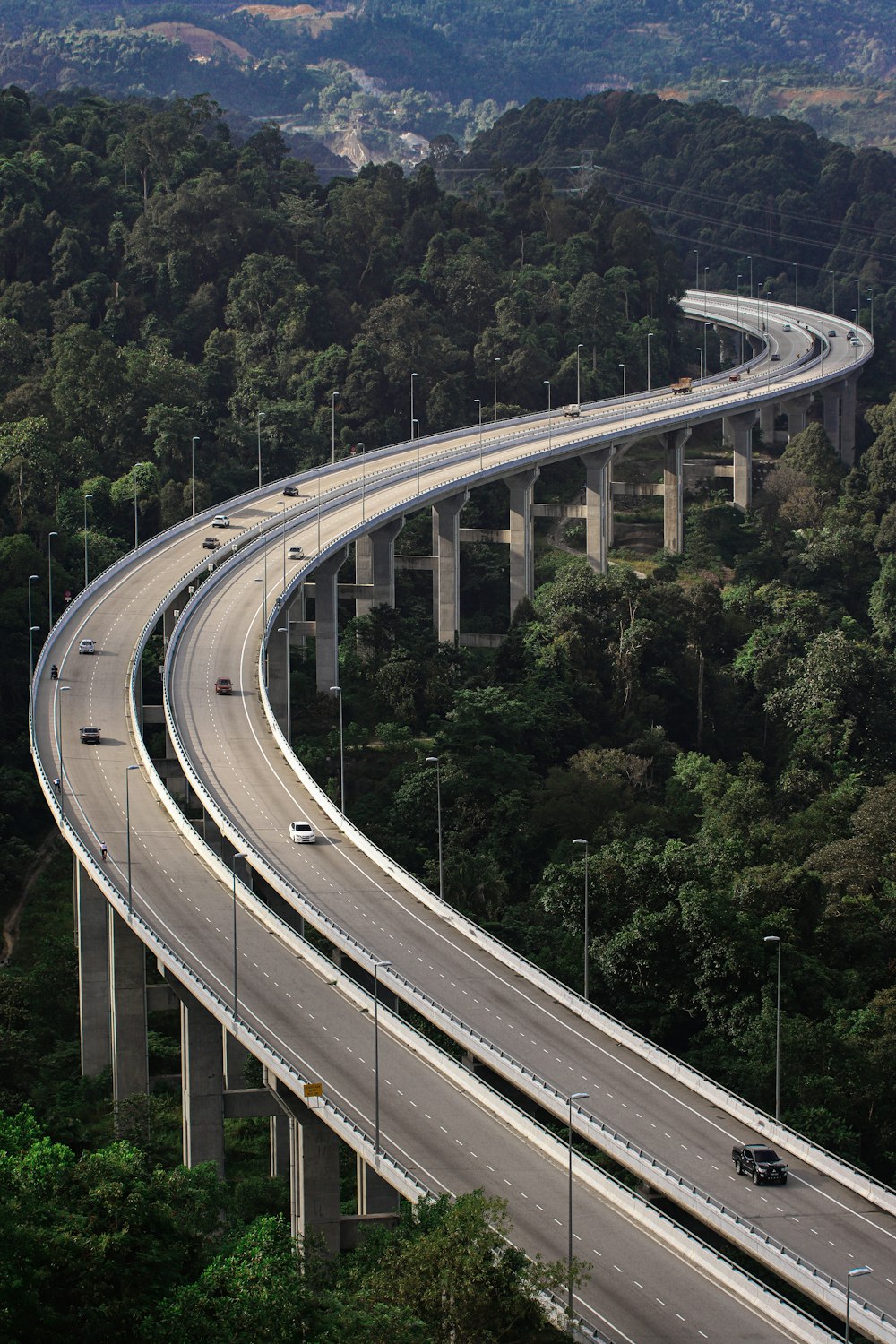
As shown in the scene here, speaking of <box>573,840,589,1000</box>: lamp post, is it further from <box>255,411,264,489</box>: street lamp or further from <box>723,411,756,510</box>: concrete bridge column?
<box>723,411,756,510</box>: concrete bridge column

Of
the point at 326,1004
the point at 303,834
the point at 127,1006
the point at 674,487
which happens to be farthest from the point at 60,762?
the point at 674,487

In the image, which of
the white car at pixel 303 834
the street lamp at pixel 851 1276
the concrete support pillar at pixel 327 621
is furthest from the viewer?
the concrete support pillar at pixel 327 621

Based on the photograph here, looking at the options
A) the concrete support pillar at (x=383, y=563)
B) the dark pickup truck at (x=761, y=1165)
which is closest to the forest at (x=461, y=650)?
the concrete support pillar at (x=383, y=563)

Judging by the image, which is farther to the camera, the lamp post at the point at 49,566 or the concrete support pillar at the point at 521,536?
the concrete support pillar at the point at 521,536

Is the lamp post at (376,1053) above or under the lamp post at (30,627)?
under

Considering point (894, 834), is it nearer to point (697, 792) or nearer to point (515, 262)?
point (697, 792)

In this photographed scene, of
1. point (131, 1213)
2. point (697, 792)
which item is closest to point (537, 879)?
point (697, 792)

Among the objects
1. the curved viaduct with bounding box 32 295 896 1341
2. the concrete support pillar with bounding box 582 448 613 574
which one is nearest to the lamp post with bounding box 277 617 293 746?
the curved viaduct with bounding box 32 295 896 1341

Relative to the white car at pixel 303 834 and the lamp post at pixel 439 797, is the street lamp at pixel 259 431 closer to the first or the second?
the lamp post at pixel 439 797
